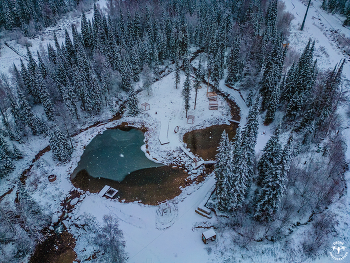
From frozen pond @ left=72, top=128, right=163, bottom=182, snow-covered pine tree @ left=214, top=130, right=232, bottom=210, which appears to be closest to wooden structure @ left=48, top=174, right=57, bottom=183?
frozen pond @ left=72, top=128, right=163, bottom=182

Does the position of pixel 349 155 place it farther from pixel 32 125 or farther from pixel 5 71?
pixel 5 71

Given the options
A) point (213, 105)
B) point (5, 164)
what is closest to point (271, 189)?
point (213, 105)

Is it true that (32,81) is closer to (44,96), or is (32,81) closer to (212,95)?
(44,96)

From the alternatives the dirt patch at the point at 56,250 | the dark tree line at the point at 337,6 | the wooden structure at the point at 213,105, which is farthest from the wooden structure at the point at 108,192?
the dark tree line at the point at 337,6

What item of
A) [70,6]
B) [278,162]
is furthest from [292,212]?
[70,6]

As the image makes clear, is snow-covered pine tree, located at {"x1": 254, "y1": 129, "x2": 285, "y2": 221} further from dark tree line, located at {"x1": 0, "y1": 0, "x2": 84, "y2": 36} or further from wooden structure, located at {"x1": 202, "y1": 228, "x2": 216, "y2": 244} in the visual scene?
dark tree line, located at {"x1": 0, "y1": 0, "x2": 84, "y2": 36}

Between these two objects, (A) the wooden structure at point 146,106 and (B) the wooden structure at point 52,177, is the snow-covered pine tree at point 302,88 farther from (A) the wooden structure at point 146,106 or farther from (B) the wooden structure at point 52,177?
(B) the wooden structure at point 52,177

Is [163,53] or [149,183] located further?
[163,53]
